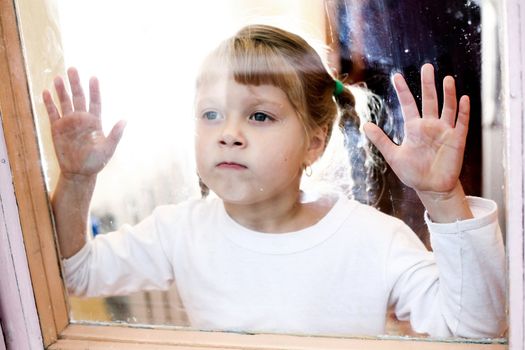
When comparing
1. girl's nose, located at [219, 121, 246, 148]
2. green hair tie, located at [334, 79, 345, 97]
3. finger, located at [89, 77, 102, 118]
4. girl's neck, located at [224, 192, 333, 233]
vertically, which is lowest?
girl's neck, located at [224, 192, 333, 233]

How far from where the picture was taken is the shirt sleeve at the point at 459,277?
0.74m

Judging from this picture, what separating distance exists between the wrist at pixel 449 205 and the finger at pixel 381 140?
0.08 meters

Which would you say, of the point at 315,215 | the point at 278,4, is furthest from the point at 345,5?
the point at 315,215

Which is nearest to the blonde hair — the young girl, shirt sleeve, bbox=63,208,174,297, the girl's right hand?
the young girl

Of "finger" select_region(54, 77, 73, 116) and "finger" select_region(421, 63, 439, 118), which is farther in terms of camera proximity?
"finger" select_region(54, 77, 73, 116)

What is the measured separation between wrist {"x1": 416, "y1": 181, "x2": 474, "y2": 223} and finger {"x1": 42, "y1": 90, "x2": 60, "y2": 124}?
62cm

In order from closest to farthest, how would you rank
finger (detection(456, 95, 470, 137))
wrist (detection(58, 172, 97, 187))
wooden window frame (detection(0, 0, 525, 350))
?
1. finger (detection(456, 95, 470, 137))
2. wooden window frame (detection(0, 0, 525, 350))
3. wrist (detection(58, 172, 97, 187))

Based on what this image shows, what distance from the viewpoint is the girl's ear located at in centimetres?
84

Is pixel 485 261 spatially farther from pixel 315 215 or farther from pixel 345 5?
pixel 345 5

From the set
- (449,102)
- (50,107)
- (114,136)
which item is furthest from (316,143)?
(50,107)

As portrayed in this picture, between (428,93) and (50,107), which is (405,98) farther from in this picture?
(50,107)

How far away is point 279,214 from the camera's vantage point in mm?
932

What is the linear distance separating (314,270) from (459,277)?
24 cm

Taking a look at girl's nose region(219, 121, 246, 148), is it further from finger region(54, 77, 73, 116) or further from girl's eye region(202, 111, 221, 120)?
finger region(54, 77, 73, 116)
